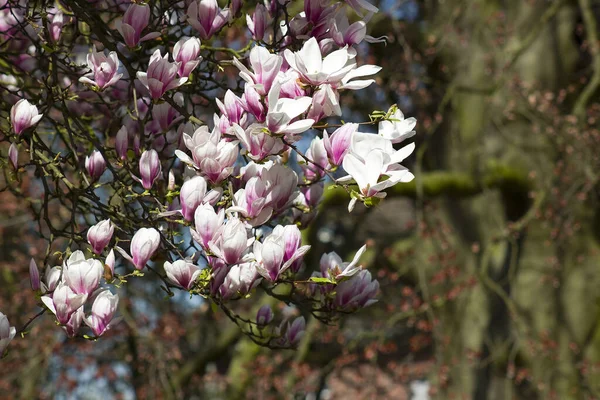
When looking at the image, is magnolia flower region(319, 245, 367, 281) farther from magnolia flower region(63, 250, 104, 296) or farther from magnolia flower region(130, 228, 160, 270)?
magnolia flower region(63, 250, 104, 296)

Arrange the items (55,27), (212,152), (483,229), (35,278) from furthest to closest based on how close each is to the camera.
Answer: (483,229) → (55,27) → (35,278) → (212,152)

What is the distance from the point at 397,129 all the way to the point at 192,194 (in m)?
0.49

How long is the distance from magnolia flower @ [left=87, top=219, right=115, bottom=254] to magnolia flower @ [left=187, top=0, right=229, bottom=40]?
54 centimetres

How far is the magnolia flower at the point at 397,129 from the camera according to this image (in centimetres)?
164

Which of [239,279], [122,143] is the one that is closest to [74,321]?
[239,279]

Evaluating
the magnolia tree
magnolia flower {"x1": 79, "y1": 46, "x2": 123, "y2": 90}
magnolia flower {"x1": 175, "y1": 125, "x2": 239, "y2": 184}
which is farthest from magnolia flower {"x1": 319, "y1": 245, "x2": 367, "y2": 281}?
magnolia flower {"x1": 79, "y1": 46, "x2": 123, "y2": 90}

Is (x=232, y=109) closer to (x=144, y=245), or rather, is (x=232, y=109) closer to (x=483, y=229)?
(x=144, y=245)

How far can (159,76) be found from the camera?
1.73 metres

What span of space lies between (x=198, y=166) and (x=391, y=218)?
8482mm

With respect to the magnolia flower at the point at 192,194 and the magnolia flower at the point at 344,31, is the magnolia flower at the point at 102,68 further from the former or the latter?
the magnolia flower at the point at 344,31

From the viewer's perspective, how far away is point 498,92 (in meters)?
5.88

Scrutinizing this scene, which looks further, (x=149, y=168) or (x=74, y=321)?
(x=149, y=168)

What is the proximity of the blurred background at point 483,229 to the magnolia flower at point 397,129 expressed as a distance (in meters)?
3.25

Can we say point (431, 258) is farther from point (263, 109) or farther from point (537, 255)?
point (263, 109)
